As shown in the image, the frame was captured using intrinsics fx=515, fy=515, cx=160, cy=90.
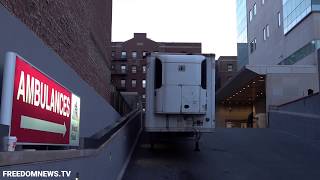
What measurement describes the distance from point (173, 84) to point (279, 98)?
32.1m

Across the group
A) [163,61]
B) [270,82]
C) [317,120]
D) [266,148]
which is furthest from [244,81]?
[163,61]

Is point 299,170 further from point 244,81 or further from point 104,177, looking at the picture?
point 244,81

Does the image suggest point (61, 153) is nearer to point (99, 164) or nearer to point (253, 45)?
point (99, 164)

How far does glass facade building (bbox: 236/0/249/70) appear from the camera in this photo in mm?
81125

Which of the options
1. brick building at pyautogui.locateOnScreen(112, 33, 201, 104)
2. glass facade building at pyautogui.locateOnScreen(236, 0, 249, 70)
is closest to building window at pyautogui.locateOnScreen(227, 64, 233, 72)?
brick building at pyautogui.locateOnScreen(112, 33, 201, 104)

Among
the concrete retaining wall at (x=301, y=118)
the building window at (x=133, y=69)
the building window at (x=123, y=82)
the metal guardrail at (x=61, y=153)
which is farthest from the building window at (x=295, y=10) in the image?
the building window at (x=133, y=69)

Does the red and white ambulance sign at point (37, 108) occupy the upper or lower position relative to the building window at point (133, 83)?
lower

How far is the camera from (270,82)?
49.6 meters

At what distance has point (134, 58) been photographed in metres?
116

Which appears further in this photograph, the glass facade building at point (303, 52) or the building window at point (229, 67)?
the building window at point (229, 67)

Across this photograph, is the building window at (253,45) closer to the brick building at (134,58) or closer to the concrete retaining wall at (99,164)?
the brick building at (134,58)

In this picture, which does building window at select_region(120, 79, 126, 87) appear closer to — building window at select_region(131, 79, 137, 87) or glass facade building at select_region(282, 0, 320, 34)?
building window at select_region(131, 79, 137, 87)

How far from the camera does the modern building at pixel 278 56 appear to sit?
48719mm

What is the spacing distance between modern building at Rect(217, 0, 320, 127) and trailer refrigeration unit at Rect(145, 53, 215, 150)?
82.0 feet
